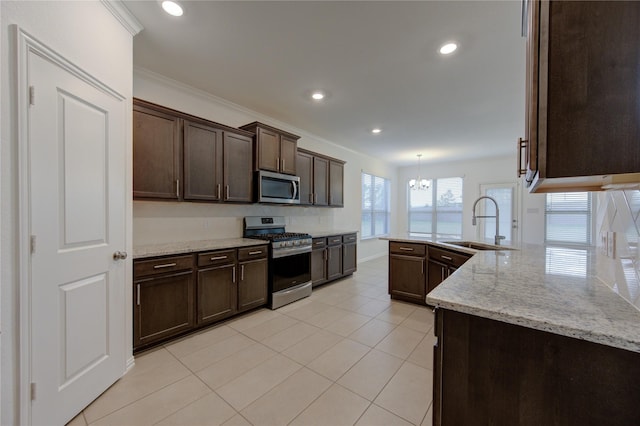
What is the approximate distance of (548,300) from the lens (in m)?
0.99

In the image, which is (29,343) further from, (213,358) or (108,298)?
(213,358)

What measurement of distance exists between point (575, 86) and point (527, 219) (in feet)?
23.0

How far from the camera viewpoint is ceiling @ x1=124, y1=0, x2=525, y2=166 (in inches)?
73.8

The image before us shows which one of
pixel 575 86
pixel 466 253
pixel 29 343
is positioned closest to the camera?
pixel 575 86

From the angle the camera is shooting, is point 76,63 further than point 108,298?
No

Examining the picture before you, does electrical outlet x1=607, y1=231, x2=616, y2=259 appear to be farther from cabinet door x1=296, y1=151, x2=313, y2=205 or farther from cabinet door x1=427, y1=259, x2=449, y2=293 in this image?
cabinet door x1=296, y1=151, x2=313, y2=205

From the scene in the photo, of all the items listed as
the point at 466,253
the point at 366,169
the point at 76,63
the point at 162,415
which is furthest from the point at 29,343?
the point at 366,169

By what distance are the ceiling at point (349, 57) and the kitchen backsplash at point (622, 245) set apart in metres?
1.54

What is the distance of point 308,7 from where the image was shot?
183 cm

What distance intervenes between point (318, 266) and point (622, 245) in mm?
3372

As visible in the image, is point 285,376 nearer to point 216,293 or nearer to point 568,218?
point 216,293

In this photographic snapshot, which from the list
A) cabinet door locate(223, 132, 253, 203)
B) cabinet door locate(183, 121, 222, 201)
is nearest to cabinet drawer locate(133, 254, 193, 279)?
cabinet door locate(183, 121, 222, 201)

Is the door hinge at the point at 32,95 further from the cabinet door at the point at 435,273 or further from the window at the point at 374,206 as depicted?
the window at the point at 374,206

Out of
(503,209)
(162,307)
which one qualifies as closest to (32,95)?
(162,307)
